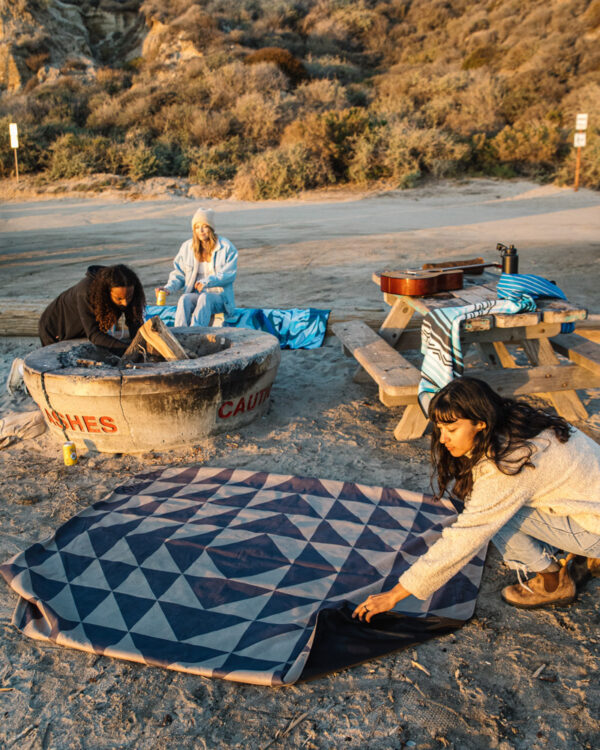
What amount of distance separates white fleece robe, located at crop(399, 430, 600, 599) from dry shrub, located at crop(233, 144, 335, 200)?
14655 mm

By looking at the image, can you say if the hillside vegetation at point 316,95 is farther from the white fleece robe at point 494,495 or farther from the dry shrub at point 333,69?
the white fleece robe at point 494,495

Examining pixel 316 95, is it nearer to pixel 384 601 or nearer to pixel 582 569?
pixel 582 569

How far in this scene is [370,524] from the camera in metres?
3.26

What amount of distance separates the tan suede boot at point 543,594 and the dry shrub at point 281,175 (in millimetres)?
14495

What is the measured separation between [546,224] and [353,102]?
40.0ft

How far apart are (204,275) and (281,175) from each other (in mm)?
10889

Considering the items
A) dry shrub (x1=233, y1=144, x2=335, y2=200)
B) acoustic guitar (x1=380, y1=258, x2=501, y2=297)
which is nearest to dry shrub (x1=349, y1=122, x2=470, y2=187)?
dry shrub (x1=233, y1=144, x2=335, y2=200)

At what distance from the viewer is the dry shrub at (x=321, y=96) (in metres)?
20.8

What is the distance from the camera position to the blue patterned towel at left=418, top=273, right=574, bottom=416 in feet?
12.8

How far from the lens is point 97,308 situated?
15.0 feet

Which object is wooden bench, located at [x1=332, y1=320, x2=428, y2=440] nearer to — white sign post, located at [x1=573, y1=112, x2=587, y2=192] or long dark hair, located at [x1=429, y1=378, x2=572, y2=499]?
long dark hair, located at [x1=429, y1=378, x2=572, y2=499]

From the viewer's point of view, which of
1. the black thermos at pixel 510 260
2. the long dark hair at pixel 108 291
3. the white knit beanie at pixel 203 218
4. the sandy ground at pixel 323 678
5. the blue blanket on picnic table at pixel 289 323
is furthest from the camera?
the blue blanket on picnic table at pixel 289 323

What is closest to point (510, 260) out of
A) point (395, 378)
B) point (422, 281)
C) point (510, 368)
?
point (422, 281)

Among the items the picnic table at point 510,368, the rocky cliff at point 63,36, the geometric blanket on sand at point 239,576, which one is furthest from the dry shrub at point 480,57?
the geometric blanket on sand at point 239,576
